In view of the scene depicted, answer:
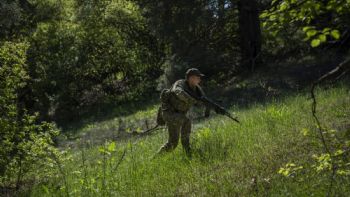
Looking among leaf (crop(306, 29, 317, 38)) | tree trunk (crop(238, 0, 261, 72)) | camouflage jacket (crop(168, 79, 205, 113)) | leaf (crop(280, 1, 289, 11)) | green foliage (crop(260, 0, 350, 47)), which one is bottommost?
camouflage jacket (crop(168, 79, 205, 113))

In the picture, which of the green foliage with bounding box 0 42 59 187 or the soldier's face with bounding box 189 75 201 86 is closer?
the soldier's face with bounding box 189 75 201 86

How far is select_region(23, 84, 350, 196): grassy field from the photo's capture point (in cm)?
691

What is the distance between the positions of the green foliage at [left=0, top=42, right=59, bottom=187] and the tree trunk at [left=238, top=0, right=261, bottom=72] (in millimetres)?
15540

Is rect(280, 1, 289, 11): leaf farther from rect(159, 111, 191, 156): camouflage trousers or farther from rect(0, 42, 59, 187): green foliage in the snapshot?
rect(0, 42, 59, 187): green foliage

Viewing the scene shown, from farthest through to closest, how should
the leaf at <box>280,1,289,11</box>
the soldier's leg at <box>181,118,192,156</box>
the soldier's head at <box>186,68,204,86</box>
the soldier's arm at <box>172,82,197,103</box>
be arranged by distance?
the soldier's leg at <box>181,118,192,156</box> → the soldier's head at <box>186,68,204,86</box> → the soldier's arm at <box>172,82,197,103</box> → the leaf at <box>280,1,289,11</box>

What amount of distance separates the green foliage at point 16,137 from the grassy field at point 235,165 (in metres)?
0.54

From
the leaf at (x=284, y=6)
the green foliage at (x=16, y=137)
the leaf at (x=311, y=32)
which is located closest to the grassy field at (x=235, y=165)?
the green foliage at (x=16, y=137)

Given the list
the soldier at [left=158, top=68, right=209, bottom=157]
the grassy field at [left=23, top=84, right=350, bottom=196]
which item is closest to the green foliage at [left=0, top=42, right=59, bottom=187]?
the grassy field at [left=23, top=84, right=350, bottom=196]

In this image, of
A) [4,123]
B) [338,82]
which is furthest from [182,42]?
[4,123]

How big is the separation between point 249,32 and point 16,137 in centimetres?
1704

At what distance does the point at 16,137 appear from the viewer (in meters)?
10.5

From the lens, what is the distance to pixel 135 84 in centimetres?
3191

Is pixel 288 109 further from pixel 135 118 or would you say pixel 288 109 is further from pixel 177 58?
pixel 177 58

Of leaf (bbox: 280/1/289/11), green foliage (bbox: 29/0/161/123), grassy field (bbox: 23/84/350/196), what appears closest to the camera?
leaf (bbox: 280/1/289/11)
